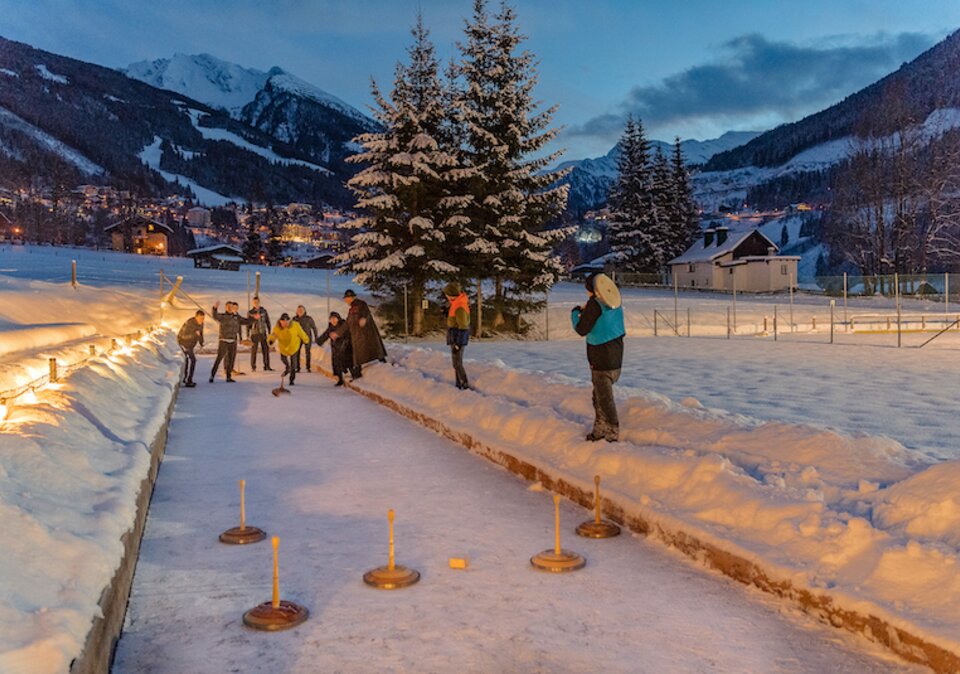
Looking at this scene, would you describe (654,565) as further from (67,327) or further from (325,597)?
(67,327)

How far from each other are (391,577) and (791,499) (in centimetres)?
301

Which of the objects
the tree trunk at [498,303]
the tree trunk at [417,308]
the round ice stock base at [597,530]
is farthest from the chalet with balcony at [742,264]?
the round ice stock base at [597,530]

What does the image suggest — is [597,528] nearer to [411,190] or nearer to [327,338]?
[327,338]

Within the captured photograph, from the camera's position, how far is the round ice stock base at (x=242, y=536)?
20.8 feet

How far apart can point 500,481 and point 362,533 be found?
2287mm

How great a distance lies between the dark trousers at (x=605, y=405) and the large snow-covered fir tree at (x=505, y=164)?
25531 millimetres

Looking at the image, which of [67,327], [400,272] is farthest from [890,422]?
[400,272]

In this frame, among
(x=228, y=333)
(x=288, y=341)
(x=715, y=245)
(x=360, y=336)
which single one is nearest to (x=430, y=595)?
(x=360, y=336)

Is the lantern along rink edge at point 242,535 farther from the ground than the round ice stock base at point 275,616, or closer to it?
closer to it

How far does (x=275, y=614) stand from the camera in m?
4.67

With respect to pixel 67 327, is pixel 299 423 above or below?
below

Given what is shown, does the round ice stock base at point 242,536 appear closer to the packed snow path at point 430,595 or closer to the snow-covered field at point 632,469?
the packed snow path at point 430,595

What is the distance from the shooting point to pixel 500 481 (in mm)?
8508

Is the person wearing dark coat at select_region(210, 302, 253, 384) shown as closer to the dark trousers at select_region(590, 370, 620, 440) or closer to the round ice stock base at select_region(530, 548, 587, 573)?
the dark trousers at select_region(590, 370, 620, 440)
